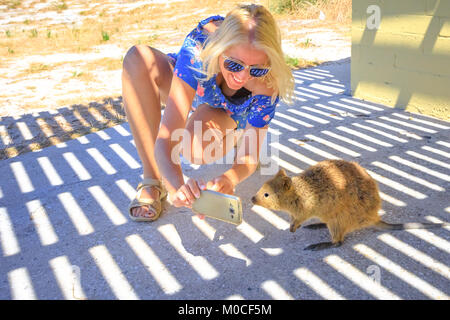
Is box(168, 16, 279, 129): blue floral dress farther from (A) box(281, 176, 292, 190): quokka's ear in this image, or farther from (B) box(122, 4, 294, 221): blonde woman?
(A) box(281, 176, 292, 190): quokka's ear

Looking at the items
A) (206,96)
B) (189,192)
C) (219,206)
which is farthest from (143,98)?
(219,206)

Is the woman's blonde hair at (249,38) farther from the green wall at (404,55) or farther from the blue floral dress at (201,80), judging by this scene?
the green wall at (404,55)

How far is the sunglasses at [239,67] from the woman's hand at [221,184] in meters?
0.56

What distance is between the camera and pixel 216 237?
2488 mm

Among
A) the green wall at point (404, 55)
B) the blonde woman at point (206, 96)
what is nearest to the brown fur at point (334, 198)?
the blonde woman at point (206, 96)

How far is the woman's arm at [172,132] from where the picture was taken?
2.21m

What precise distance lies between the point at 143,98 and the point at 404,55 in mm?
2678

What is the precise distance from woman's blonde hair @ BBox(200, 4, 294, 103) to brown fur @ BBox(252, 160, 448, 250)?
571 mm

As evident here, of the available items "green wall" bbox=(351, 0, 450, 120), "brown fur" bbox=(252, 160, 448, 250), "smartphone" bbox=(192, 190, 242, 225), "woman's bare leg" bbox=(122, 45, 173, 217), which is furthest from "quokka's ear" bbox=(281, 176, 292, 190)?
"green wall" bbox=(351, 0, 450, 120)

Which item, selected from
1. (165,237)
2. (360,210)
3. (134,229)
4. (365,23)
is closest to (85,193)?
(134,229)

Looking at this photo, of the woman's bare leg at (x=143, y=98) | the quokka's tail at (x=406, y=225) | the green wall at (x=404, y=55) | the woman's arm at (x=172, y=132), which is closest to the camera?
the woman's arm at (x=172, y=132)

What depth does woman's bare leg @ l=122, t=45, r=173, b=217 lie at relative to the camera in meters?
2.70
